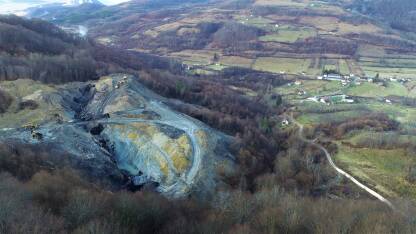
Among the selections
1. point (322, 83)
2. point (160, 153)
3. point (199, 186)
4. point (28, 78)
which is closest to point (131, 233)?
point (199, 186)

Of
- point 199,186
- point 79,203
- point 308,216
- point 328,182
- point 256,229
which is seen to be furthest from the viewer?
point 328,182

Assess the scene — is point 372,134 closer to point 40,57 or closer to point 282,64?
point 40,57

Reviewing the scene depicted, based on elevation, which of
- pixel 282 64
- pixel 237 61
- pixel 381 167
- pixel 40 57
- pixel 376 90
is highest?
pixel 40 57

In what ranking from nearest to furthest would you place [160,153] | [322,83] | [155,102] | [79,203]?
[79,203], [160,153], [155,102], [322,83]

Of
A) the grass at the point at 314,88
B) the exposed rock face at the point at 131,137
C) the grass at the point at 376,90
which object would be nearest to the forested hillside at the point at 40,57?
the exposed rock face at the point at 131,137

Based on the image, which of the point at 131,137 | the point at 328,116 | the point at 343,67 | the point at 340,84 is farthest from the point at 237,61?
the point at 131,137

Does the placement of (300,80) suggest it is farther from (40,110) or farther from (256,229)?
(256,229)
